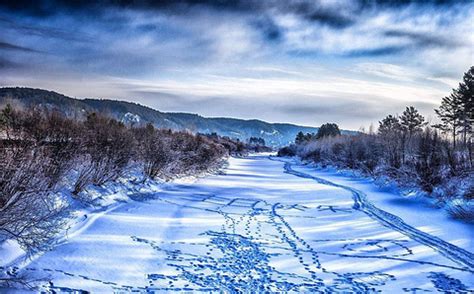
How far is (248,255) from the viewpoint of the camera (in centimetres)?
713

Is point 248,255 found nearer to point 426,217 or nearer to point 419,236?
point 419,236

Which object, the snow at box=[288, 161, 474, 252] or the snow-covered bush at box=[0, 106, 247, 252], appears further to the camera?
the snow at box=[288, 161, 474, 252]

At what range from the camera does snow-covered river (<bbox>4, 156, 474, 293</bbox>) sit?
18.6 ft

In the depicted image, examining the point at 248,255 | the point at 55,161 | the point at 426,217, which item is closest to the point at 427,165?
the point at 426,217

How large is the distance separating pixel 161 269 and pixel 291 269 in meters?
2.25

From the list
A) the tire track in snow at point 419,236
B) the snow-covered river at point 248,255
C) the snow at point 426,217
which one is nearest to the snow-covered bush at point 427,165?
the snow at point 426,217

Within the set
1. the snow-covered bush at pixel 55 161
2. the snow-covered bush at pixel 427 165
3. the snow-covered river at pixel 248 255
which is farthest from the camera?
the snow-covered bush at pixel 427 165

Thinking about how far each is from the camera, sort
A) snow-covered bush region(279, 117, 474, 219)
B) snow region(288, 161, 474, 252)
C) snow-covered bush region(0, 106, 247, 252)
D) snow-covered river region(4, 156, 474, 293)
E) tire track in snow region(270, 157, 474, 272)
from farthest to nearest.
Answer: snow-covered bush region(279, 117, 474, 219) < snow region(288, 161, 474, 252) < tire track in snow region(270, 157, 474, 272) < snow-covered bush region(0, 106, 247, 252) < snow-covered river region(4, 156, 474, 293)

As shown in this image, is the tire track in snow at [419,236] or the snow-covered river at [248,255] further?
the tire track in snow at [419,236]

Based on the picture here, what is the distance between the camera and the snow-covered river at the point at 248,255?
5.67 meters

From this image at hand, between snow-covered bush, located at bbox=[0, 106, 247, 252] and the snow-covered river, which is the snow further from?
snow-covered bush, located at bbox=[0, 106, 247, 252]

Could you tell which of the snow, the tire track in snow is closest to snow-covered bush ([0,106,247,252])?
the tire track in snow

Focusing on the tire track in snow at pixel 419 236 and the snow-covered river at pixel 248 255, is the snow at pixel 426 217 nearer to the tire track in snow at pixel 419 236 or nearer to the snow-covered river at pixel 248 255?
the tire track in snow at pixel 419 236

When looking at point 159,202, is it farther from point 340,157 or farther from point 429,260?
point 340,157
